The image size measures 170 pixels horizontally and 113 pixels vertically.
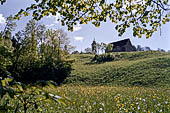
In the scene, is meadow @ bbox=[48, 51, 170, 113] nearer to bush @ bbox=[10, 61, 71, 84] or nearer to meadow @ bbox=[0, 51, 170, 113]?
meadow @ bbox=[0, 51, 170, 113]

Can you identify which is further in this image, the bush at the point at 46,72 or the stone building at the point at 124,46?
the stone building at the point at 124,46

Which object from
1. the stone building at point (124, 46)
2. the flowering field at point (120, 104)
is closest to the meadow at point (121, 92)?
the flowering field at point (120, 104)

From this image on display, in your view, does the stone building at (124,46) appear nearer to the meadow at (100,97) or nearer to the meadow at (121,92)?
the meadow at (121,92)

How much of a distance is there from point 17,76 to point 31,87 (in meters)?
24.3

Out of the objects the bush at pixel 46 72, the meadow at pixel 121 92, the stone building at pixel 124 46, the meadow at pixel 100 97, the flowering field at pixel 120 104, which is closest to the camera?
the meadow at pixel 100 97

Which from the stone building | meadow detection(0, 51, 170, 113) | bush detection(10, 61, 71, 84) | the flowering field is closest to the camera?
meadow detection(0, 51, 170, 113)

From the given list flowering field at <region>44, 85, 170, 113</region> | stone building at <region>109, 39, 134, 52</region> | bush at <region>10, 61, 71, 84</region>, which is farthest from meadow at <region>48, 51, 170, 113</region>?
stone building at <region>109, 39, 134, 52</region>

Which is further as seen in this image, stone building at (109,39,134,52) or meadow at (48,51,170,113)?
stone building at (109,39,134,52)

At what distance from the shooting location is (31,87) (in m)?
1.38

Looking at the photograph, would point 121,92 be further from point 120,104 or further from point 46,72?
point 46,72

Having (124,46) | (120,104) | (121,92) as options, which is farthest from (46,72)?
(124,46)

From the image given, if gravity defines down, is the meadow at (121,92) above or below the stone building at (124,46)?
below

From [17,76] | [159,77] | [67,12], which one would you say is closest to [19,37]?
[17,76]

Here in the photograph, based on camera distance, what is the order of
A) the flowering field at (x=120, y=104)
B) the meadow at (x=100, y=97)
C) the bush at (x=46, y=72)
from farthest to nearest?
the bush at (x=46, y=72) < the flowering field at (x=120, y=104) < the meadow at (x=100, y=97)
